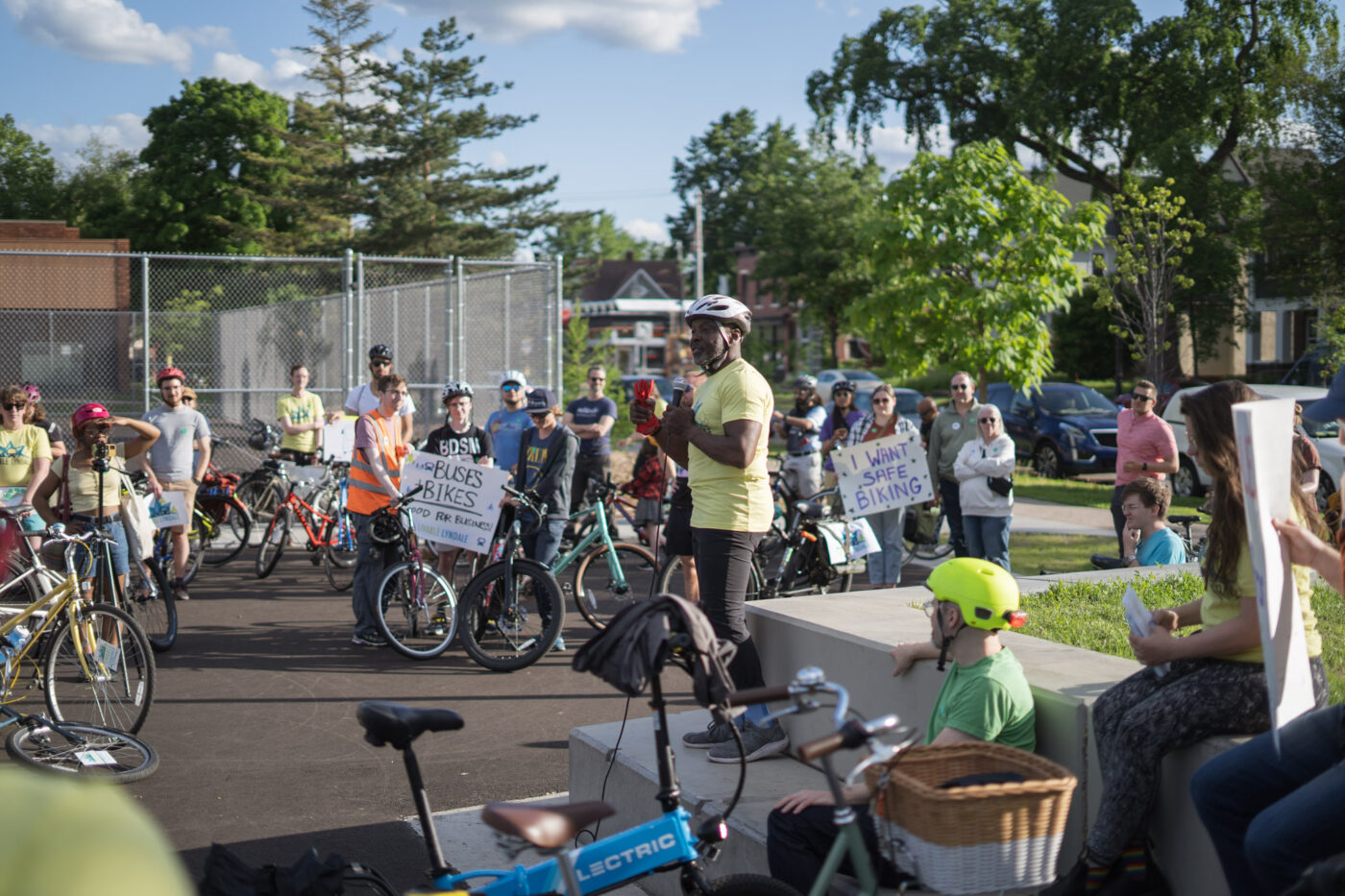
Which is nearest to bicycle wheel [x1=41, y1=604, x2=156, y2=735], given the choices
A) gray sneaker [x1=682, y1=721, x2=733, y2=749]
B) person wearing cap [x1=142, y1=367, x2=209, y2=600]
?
gray sneaker [x1=682, y1=721, x2=733, y2=749]

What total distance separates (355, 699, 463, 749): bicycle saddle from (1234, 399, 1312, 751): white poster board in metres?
2.08

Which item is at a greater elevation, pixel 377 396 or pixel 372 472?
pixel 377 396

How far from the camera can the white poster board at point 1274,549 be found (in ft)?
9.78

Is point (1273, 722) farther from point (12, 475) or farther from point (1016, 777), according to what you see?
point (12, 475)

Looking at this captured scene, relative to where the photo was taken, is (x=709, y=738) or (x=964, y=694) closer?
(x=964, y=694)

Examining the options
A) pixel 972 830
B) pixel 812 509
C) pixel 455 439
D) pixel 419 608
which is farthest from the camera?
pixel 812 509

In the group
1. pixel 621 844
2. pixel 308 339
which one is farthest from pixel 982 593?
pixel 308 339

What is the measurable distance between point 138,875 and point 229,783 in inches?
222

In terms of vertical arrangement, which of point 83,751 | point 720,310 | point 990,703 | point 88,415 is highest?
point 720,310

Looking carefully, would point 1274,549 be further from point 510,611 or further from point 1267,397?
point 1267,397

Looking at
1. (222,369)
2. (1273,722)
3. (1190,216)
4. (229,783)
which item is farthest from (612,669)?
(1190,216)

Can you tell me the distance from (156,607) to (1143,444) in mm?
7999

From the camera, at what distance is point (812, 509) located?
10391 mm

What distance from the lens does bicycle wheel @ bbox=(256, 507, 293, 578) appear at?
11.7 m
